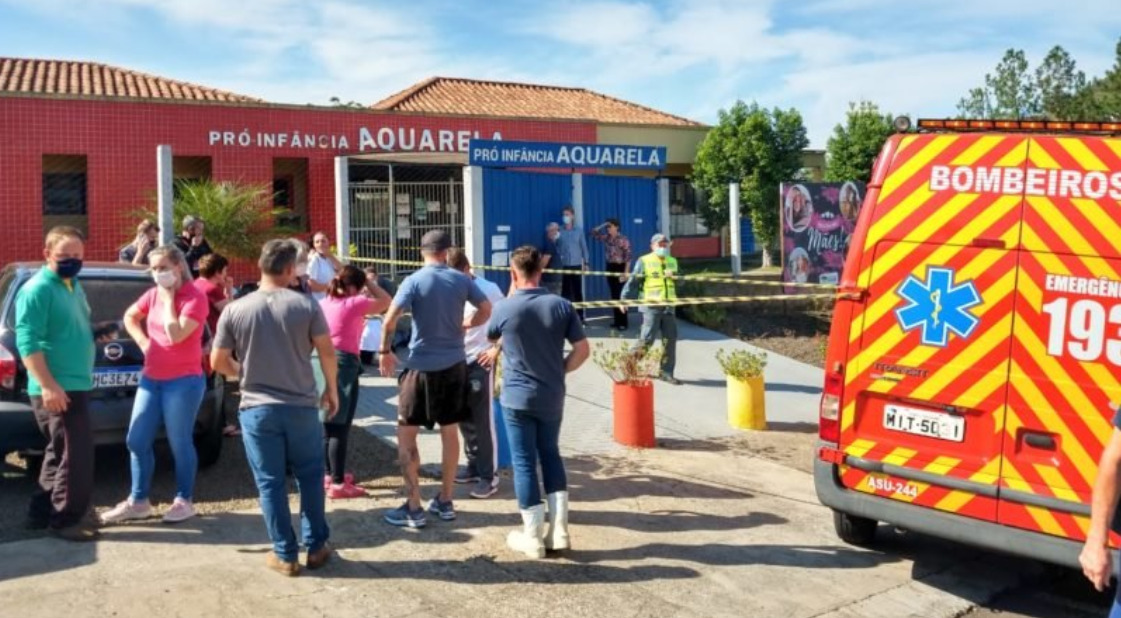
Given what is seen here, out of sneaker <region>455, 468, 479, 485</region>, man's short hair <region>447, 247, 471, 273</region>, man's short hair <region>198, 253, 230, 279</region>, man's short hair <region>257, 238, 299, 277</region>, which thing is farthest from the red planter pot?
man's short hair <region>257, 238, 299, 277</region>

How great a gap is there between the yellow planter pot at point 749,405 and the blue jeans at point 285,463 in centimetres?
518

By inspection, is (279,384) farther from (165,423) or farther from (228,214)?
(228,214)

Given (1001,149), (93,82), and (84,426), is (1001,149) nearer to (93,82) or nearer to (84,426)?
(84,426)

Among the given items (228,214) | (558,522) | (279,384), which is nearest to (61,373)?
(279,384)

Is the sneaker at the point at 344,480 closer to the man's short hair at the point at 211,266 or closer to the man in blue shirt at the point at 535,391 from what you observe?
the man in blue shirt at the point at 535,391

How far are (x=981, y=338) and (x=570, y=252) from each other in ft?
32.7

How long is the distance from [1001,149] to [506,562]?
343cm

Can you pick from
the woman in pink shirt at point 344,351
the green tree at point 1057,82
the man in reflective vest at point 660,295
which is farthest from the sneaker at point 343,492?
the green tree at point 1057,82

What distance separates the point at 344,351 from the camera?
684cm

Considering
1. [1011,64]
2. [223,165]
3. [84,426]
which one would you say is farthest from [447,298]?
[1011,64]

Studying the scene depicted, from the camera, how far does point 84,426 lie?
5.88 meters

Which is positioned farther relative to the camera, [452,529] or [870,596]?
[452,529]

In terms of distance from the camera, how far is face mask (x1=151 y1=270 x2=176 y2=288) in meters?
6.09

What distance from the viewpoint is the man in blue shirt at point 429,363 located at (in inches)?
248
